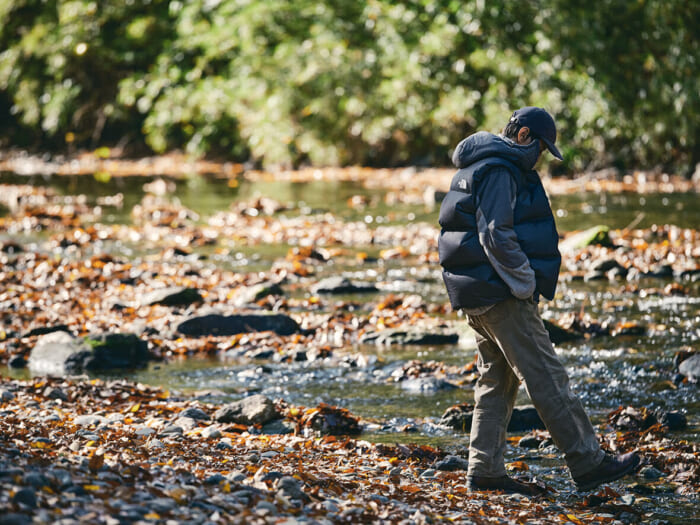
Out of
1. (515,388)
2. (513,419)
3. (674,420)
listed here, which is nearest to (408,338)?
(513,419)

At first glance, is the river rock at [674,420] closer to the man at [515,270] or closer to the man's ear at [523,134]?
the man at [515,270]

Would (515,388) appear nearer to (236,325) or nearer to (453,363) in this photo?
(453,363)

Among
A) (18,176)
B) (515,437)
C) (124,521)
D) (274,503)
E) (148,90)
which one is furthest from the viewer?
(148,90)

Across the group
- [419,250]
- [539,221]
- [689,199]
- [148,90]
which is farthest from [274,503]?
[148,90]

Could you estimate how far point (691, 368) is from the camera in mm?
7590

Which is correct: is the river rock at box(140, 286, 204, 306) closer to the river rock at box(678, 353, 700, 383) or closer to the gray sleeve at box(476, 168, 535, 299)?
the river rock at box(678, 353, 700, 383)

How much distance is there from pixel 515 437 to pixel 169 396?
9.53ft

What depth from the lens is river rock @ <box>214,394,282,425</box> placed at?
664 centimetres

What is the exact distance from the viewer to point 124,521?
3.76 metres

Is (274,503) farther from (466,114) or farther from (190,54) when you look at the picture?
(190,54)

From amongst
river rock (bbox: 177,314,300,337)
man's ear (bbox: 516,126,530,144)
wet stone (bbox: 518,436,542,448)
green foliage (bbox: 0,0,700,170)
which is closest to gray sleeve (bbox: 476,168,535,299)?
man's ear (bbox: 516,126,530,144)

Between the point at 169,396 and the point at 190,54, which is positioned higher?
the point at 190,54

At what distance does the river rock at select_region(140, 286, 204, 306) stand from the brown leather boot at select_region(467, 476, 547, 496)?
637 centimetres

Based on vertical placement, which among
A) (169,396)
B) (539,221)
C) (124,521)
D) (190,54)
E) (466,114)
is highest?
(190,54)
